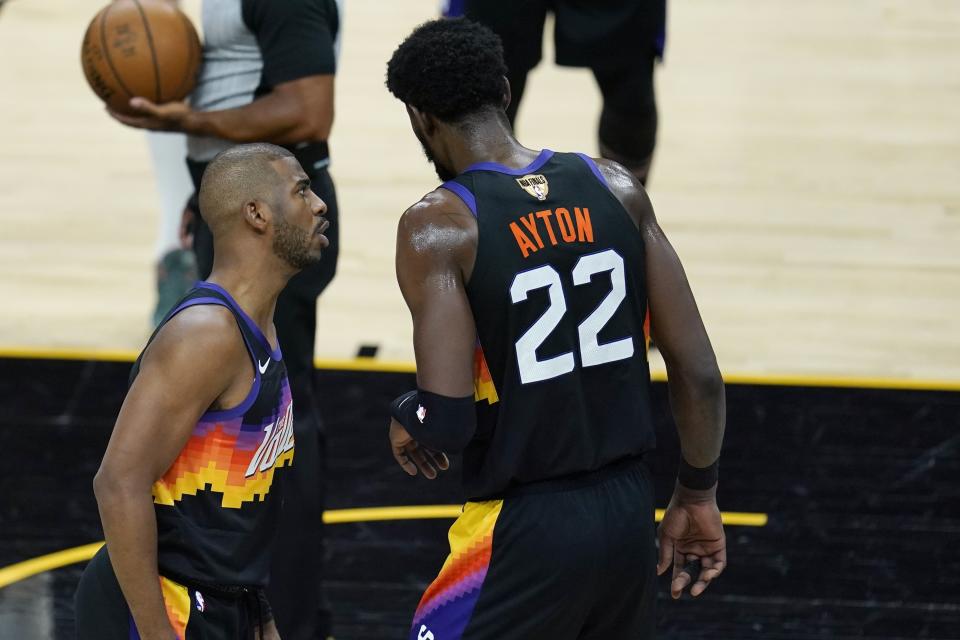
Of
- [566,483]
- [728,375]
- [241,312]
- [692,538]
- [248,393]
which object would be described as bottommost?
[728,375]

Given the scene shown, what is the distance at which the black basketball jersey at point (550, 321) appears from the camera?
304 cm

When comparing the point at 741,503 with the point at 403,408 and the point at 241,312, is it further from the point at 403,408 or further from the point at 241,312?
the point at 241,312

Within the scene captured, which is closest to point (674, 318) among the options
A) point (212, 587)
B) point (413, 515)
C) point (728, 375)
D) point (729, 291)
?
point (212, 587)

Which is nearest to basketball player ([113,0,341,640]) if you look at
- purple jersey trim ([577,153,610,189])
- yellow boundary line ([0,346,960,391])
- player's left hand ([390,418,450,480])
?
player's left hand ([390,418,450,480])

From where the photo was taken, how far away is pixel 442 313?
3.00 m

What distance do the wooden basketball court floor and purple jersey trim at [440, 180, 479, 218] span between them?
1887 millimetres

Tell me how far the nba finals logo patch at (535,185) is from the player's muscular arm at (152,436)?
0.63 m

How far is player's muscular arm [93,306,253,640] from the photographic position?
9.34ft

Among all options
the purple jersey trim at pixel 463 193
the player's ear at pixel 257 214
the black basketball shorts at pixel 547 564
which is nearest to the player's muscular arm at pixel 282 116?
the player's ear at pixel 257 214

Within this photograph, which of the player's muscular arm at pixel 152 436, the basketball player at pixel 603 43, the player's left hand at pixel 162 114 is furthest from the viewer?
the basketball player at pixel 603 43

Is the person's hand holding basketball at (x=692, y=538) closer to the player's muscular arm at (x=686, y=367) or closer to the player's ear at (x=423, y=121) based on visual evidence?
the player's muscular arm at (x=686, y=367)

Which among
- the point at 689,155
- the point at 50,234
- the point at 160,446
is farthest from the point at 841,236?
the point at 160,446

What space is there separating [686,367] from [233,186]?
97 cm

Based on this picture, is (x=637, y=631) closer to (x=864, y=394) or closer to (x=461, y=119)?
(x=461, y=119)
